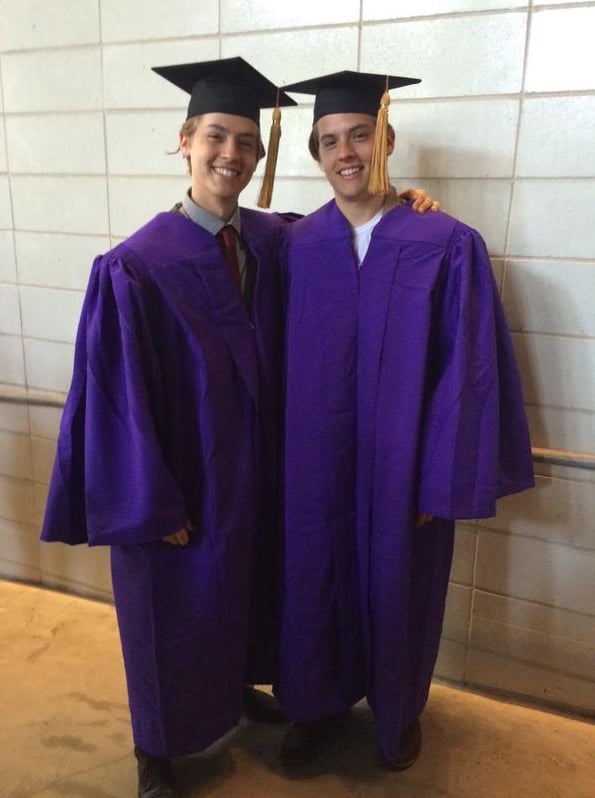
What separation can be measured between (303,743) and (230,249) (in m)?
1.20

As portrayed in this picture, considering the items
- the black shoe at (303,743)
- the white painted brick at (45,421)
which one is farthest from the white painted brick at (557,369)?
the white painted brick at (45,421)

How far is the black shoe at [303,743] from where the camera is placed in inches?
64.1

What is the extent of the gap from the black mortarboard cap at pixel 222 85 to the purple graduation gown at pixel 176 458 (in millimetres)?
232

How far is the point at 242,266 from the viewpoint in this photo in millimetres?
1428

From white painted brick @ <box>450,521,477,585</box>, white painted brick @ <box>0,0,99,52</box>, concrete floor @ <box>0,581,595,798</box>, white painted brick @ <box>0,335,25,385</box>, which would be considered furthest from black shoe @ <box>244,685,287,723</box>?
white painted brick @ <box>0,0,99,52</box>

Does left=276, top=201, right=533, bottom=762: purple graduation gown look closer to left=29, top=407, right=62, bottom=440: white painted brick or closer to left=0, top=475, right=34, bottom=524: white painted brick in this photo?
left=29, top=407, right=62, bottom=440: white painted brick

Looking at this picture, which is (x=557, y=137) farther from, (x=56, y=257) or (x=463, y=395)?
(x=56, y=257)

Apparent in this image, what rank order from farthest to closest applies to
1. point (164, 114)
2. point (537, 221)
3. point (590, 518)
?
point (164, 114)
point (590, 518)
point (537, 221)

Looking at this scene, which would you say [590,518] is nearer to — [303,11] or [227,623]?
[227,623]

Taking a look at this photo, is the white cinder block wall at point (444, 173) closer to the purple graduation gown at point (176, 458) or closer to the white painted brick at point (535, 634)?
the white painted brick at point (535, 634)

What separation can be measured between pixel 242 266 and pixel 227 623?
78 centimetres

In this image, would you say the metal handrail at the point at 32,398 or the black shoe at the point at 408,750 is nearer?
the black shoe at the point at 408,750

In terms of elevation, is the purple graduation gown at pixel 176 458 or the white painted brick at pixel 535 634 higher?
the purple graduation gown at pixel 176 458

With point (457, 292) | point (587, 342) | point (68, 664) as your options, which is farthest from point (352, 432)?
point (68, 664)
